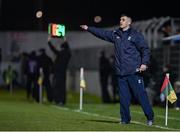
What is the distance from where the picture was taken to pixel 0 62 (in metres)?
40.4

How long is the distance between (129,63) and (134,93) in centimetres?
63

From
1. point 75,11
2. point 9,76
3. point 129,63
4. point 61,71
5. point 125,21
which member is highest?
point 75,11

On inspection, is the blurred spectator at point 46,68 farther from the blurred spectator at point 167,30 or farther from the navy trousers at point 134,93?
the navy trousers at point 134,93

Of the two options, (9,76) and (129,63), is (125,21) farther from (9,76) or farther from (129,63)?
(9,76)

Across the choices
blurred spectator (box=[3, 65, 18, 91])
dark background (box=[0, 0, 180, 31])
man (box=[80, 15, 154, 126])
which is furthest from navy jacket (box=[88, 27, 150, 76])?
blurred spectator (box=[3, 65, 18, 91])

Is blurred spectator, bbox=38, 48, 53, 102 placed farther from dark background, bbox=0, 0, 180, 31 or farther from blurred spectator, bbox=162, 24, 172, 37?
dark background, bbox=0, 0, 180, 31

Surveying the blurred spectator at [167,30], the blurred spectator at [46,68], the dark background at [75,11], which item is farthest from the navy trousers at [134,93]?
the dark background at [75,11]

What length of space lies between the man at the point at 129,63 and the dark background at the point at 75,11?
22.9m

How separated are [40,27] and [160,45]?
1483 centimetres

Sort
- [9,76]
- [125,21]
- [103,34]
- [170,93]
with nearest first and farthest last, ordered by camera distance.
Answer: [125,21] → [103,34] → [170,93] → [9,76]

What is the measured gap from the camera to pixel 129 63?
14039 mm

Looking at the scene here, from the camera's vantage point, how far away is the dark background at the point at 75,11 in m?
38.0

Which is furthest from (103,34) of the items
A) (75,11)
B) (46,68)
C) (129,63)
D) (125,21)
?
(75,11)

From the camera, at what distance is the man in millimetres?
14016
